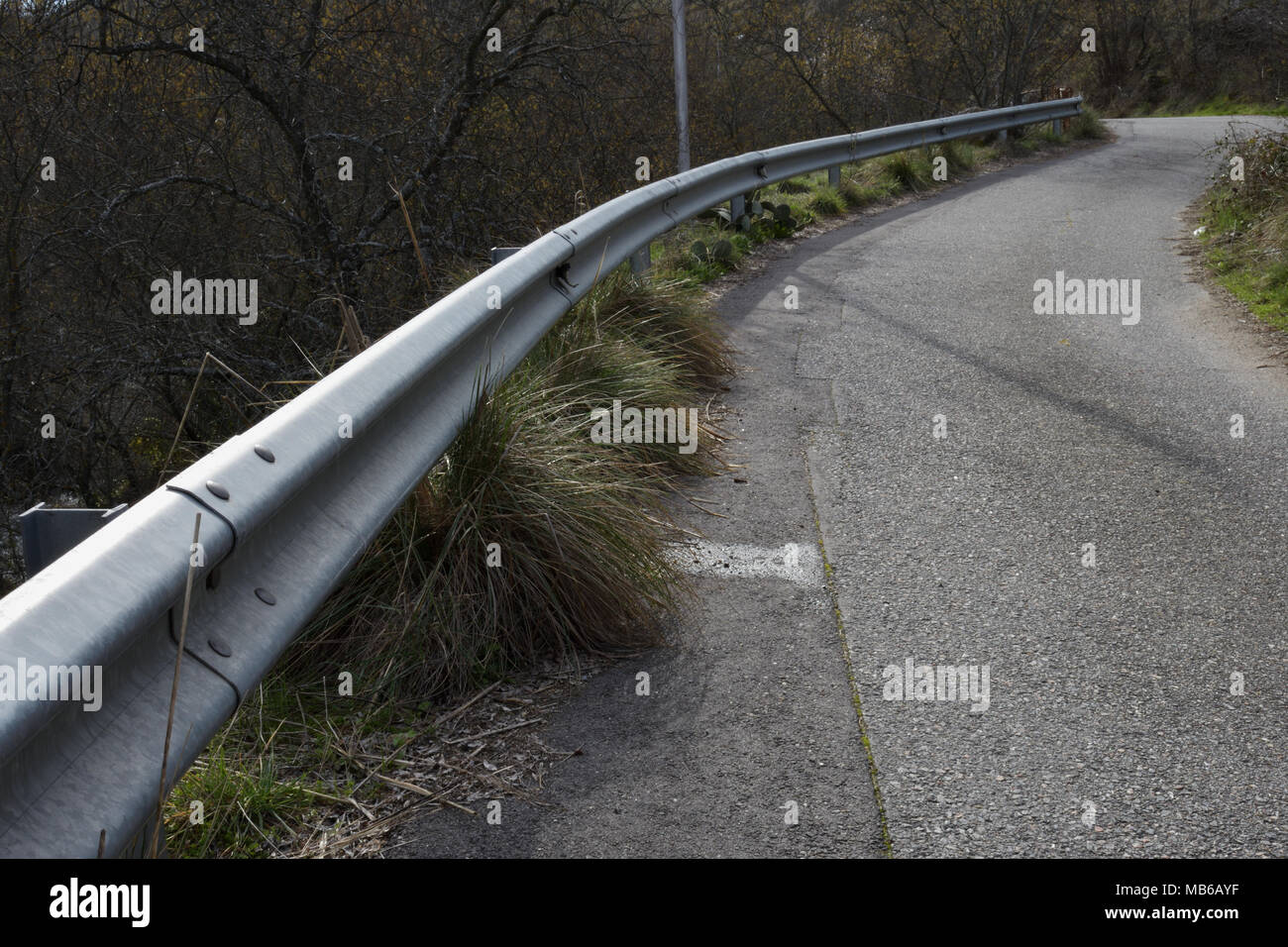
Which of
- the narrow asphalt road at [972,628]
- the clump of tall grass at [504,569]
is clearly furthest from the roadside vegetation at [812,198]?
the clump of tall grass at [504,569]

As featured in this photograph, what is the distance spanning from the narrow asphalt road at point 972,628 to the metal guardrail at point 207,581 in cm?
63

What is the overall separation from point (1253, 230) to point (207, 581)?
32.1 ft

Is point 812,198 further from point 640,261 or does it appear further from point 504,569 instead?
point 504,569

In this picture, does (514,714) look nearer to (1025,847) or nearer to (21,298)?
(1025,847)

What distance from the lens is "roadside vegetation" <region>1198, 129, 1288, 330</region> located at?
8.21m

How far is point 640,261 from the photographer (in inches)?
291

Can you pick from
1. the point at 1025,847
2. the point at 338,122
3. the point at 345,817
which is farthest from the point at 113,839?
the point at 338,122

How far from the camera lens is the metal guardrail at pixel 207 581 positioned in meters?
1.70

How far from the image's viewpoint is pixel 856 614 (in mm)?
3604

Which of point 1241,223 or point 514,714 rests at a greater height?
point 1241,223

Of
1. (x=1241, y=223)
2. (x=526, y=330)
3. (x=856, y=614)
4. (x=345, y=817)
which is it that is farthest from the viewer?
(x=1241, y=223)

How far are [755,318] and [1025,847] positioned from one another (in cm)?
562

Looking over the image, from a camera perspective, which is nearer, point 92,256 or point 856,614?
point 856,614
